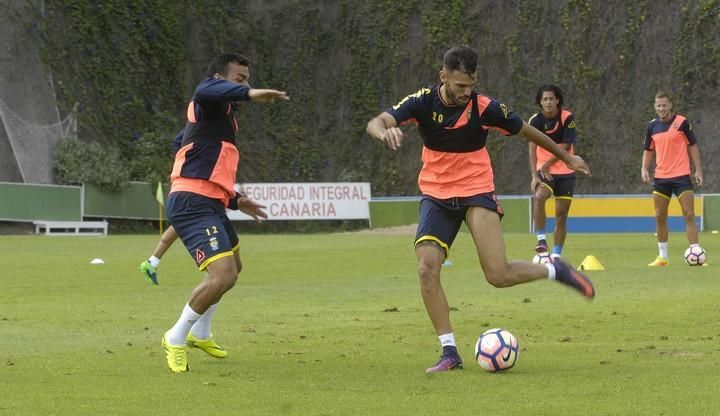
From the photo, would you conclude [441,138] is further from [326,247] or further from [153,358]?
[326,247]

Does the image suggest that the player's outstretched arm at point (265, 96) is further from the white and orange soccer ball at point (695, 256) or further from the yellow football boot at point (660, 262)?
the yellow football boot at point (660, 262)

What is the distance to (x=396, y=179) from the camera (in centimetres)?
4153

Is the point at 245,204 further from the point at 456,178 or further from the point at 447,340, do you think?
the point at 447,340

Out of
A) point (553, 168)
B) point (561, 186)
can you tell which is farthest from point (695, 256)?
point (553, 168)

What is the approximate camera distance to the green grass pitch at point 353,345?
7.26 meters

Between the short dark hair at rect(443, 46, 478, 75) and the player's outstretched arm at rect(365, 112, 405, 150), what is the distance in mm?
580

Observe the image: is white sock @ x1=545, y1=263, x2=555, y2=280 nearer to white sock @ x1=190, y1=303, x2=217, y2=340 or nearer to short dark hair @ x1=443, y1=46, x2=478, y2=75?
short dark hair @ x1=443, y1=46, x2=478, y2=75

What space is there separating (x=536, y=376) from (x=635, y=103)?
32.6m

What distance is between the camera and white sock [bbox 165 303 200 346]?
877 cm

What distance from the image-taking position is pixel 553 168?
1831 centimetres

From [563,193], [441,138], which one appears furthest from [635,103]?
[441,138]

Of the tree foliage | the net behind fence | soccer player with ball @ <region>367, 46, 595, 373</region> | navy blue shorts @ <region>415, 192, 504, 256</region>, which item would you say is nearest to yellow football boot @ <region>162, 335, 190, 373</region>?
soccer player with ball @ <region>367, 46, 595, 373</region>

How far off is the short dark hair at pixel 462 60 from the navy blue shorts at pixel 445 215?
3.16 ft

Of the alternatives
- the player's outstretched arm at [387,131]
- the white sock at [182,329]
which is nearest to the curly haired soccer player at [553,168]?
the player's outstretched arm at [387,131]
